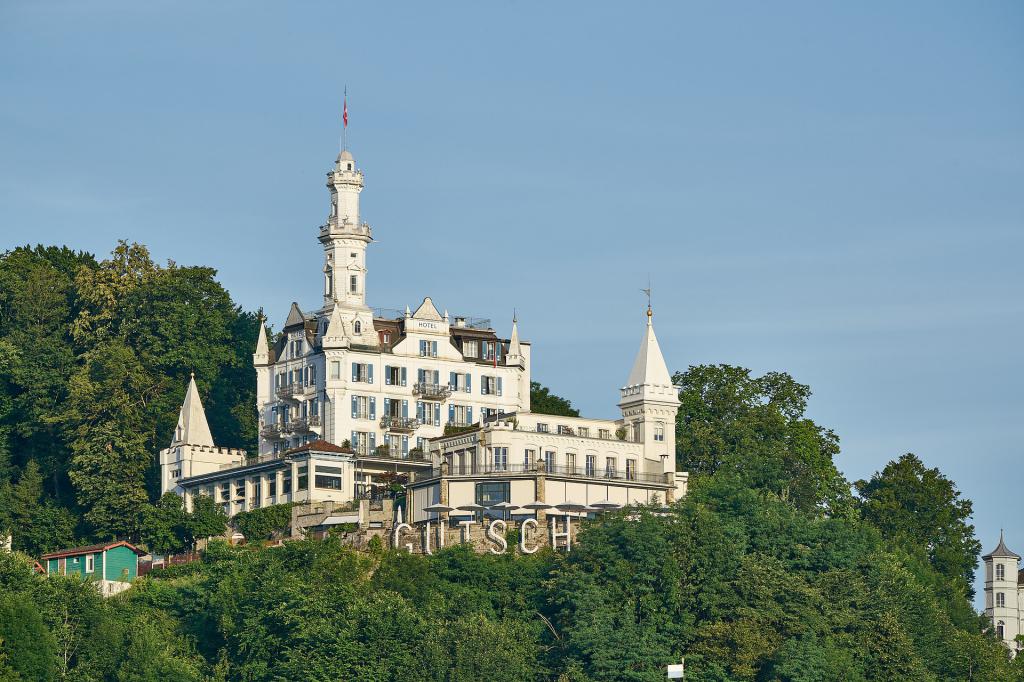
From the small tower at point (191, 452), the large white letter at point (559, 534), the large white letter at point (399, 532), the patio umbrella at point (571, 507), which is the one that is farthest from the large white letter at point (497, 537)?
the small tower at point (191, 452)

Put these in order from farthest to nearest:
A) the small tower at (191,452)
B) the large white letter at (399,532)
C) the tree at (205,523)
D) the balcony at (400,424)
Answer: the small tower at (191,452)
the balcony at (400,424)
the tree at (205,523)
the large white letter at (399,532)

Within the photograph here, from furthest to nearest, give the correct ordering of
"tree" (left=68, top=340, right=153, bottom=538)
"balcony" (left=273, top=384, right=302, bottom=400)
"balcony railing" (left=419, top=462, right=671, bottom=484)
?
"balcony" (left=273, top=384, right=302, bottom=400)
"tree" (left=68, top=340, right=153, bottom=538)
"balcony railing" (left=419, top=462, right=671, bottom=484)

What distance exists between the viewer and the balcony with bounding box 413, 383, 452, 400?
140m

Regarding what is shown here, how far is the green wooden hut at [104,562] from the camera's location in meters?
131

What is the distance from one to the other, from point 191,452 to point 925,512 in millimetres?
41033

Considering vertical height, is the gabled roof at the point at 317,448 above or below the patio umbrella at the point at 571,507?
above

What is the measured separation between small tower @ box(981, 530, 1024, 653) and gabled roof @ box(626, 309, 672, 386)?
44.1 metres

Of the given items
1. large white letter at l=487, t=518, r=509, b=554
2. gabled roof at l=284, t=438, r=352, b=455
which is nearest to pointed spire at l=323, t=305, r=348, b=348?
gabled roof at l=284, t=438, r=352, b=455

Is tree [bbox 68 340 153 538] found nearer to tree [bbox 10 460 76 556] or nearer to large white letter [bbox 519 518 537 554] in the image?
tree [bbox 10 460 76 556]

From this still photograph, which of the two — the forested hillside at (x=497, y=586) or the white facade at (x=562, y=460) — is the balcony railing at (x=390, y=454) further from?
the forested hillside at (x=497, y=586)

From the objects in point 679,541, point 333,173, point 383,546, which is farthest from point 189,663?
point 333,173

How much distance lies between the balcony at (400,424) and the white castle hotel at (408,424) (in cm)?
5

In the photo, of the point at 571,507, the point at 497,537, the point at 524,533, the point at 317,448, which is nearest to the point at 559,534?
the point at 571,507

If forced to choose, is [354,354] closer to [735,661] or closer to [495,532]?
[495,532]
